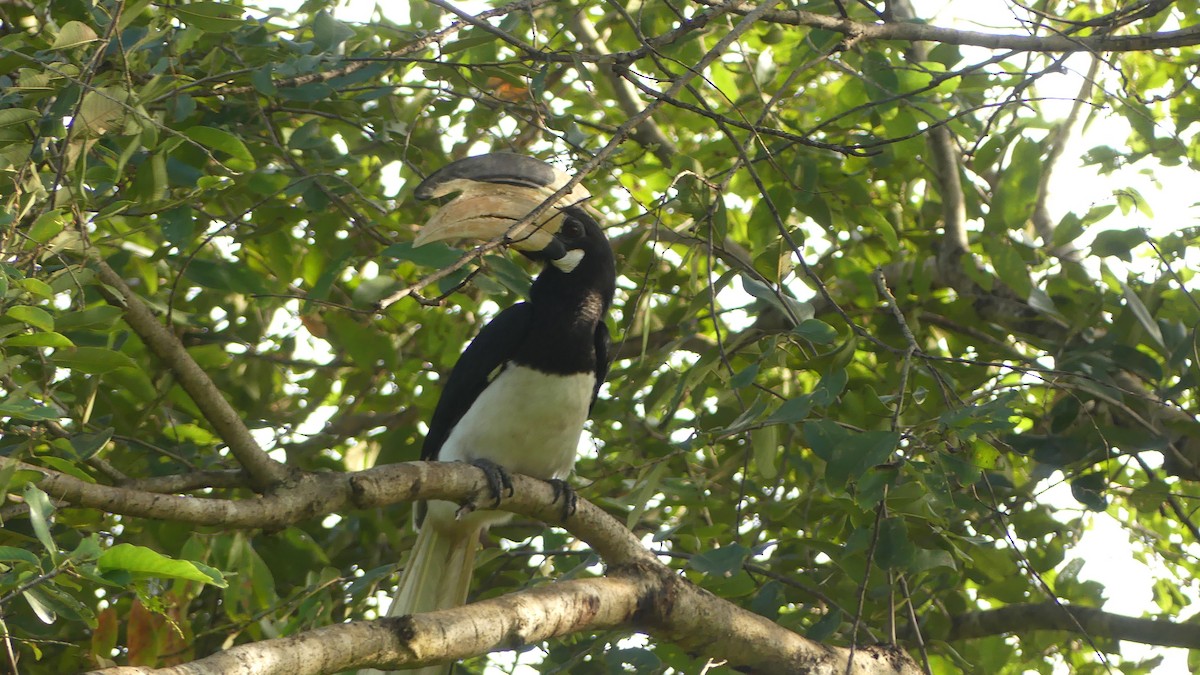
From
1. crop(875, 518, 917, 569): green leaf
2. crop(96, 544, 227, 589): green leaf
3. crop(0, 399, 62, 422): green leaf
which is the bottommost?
crop(96, 544, 227, 589): green leaf

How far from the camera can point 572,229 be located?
12.7 feet

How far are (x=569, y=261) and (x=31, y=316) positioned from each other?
207cm

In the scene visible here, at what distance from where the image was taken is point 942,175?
405cm

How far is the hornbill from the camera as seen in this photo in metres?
3.66

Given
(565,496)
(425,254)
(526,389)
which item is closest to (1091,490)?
(565,496)

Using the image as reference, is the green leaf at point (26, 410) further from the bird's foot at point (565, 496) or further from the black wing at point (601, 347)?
the black wing at point (601, 347)

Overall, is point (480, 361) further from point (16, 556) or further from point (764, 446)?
point (16, 556)

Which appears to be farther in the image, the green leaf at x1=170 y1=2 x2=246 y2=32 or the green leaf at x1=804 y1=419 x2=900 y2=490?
the green leaf at x1=170 y1=2 x2=246 y2=32

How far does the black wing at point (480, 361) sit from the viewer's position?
3762 mm

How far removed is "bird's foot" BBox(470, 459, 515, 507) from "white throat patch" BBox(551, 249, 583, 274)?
31.7 inches

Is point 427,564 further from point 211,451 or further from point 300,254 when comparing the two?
point 300,254

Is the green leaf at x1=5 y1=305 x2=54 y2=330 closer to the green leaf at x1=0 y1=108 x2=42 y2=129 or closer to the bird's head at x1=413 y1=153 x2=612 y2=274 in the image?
the green leaf at x1=0 y1=108 x2=42 y2=129

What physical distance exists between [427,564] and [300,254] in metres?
1.21

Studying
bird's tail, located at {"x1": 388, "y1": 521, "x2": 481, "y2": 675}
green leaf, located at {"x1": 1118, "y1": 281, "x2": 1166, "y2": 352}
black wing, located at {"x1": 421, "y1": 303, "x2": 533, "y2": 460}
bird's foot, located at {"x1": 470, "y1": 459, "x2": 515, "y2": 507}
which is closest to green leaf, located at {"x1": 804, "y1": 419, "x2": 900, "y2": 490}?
bird's foot, located at {"x1": 470, "y1": 459, "x2": 515, "y2": 507}
